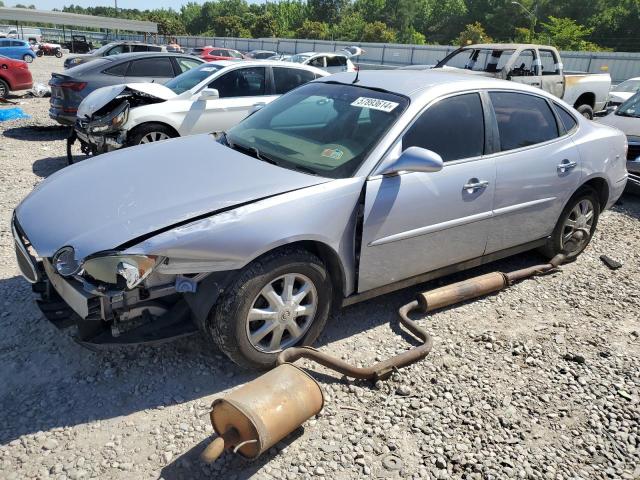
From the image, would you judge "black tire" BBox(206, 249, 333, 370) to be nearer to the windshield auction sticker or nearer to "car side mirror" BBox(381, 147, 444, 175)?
"car side mirror" BBox(381, 147, 444, 175)

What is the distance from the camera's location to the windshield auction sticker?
143 inches

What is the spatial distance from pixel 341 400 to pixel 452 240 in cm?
146

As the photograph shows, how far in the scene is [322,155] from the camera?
138 inches

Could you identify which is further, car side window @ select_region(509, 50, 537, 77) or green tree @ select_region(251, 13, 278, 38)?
green tree @ select_region(251, 13, 278, 38)

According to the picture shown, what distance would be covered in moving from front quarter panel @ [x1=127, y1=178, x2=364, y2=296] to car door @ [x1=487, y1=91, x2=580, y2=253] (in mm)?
1383

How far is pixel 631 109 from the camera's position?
332 inches

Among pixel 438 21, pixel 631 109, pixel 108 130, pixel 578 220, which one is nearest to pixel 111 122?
pixel 108 130

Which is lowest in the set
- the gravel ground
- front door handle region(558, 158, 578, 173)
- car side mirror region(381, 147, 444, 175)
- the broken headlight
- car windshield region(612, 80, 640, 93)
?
the gravel ground

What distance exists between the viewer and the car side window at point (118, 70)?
31.7ft

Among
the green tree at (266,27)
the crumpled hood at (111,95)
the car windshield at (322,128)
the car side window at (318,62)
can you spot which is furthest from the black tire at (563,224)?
the green tree at (266,27)

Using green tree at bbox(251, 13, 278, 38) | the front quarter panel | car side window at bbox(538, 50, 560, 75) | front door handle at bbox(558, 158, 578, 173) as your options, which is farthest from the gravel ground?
green tree at bbox(251, 13, 278, 38)

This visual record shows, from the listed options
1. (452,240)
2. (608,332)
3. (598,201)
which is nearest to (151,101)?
(452,240)

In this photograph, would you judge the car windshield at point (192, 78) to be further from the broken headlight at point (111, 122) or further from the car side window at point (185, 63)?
the car side window at point (185, 63)

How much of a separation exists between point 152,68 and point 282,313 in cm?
842
